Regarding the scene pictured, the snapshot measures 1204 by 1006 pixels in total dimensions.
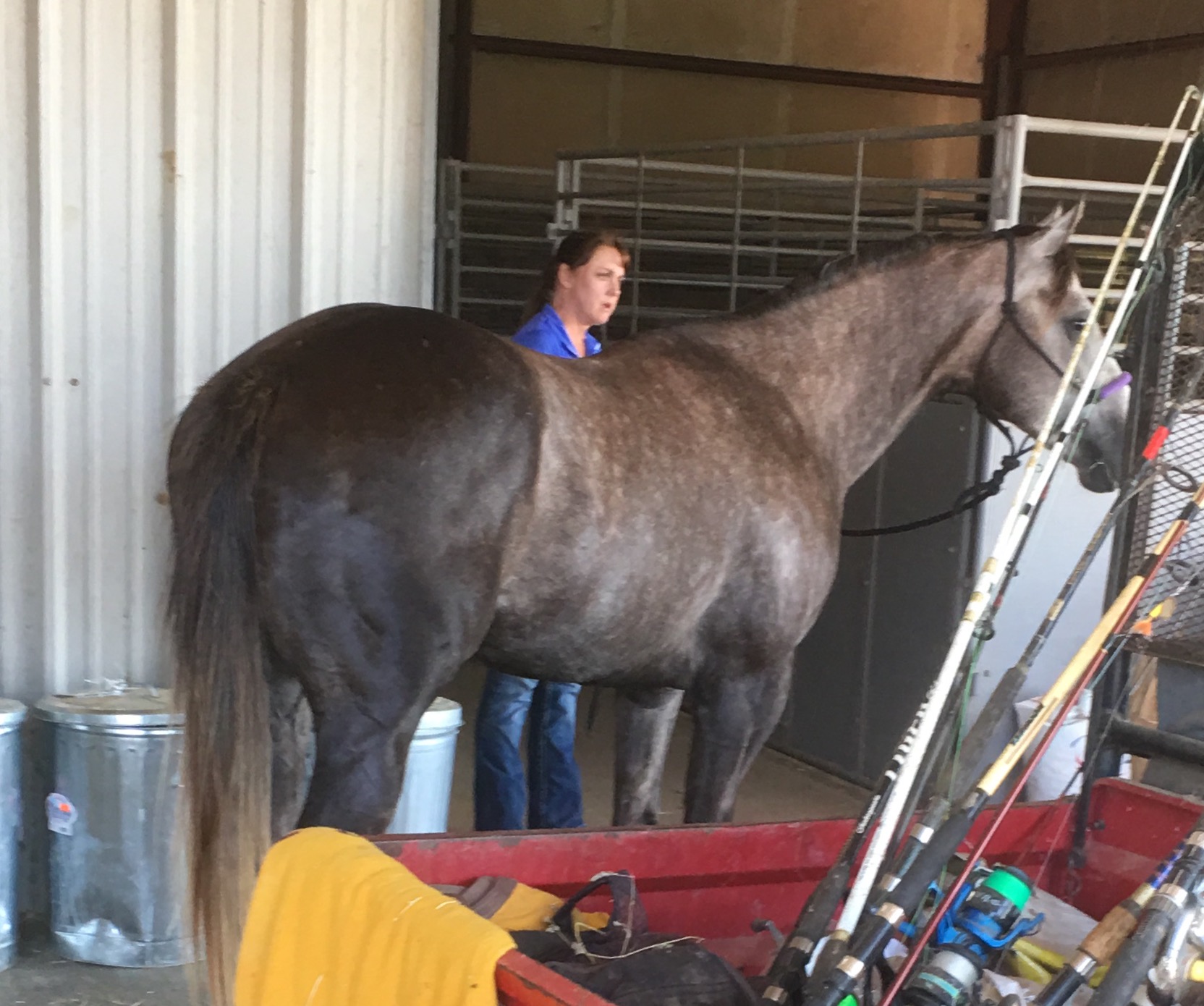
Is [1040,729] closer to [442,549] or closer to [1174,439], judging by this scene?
[1174,439]

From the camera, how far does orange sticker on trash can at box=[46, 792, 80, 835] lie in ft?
8.88

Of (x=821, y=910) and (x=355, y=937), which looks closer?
(x=355, y=937)

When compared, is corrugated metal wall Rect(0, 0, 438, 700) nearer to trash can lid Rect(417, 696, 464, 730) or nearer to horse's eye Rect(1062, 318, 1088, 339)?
trash can lid Rect(417, 696, 464, 730)

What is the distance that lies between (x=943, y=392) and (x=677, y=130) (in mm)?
5977

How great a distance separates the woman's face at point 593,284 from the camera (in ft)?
9.59

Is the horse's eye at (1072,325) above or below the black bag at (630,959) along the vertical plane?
above

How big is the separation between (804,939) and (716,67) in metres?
7.67

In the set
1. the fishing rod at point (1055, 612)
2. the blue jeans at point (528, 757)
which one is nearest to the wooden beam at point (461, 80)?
the blue jeans at point (528, 757)

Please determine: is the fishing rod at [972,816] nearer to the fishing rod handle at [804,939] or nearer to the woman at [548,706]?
the fishing rod handle at [804,939]

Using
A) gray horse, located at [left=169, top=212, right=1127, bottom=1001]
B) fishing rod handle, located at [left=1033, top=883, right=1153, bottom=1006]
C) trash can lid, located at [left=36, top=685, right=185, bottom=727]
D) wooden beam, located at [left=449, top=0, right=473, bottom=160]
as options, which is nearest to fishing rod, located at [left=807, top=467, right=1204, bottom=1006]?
fishing rod handle, located at [left=1033, top=883, right=1153, bottom=1006]

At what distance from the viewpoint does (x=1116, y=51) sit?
8.21 meters

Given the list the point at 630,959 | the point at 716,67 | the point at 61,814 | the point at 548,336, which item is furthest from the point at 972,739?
the point at 716,67

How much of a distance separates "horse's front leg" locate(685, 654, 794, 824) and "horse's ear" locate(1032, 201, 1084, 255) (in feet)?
3.13

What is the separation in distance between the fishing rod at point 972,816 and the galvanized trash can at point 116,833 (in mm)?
1855
